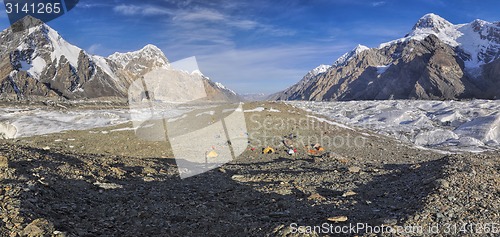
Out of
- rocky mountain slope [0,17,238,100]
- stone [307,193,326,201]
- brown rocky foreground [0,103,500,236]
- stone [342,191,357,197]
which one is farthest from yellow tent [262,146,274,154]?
rocky mountain slope [0,17,238,100]

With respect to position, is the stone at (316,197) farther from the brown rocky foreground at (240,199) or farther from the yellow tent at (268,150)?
the yellow tent at (268,150)

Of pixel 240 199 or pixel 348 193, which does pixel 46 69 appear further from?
pixel 348 193

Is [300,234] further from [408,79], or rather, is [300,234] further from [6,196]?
[408,79]

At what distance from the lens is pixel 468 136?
3155cm

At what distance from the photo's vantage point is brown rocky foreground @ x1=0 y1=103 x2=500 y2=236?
290 inches

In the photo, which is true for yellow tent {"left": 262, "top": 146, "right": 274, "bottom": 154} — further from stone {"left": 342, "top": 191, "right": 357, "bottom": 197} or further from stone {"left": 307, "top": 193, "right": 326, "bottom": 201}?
stone {"left": 307, "top": 193, "right": 326, "bottom": 201}

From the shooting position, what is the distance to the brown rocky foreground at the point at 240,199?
7363mm

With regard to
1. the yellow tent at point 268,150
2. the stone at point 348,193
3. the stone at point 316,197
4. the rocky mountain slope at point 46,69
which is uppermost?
the rocky mountain slope at point 46,69

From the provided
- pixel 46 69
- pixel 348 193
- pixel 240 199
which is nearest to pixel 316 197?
pixel 348 193

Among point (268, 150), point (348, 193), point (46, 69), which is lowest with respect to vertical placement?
point (268, 150)

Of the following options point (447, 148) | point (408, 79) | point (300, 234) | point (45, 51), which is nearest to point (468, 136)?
point (447, 148)

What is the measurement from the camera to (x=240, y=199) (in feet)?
36.8

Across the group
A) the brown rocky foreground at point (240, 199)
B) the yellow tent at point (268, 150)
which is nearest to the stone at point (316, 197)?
the brown rocky foreground at point (240, 199)

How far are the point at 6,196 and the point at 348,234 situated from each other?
754cm
